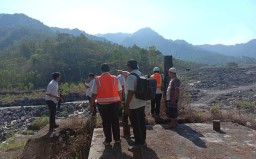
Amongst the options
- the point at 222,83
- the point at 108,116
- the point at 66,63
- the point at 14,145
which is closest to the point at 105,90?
the point at 108,116

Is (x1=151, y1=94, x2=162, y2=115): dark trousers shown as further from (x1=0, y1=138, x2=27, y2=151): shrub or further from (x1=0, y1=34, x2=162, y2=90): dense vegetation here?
(x1=0, y1=34, x2=162, y2=90): dense vegetation

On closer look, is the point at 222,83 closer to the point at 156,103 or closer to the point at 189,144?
the point at 156,103

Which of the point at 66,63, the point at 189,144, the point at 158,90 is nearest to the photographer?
the point at 189,144

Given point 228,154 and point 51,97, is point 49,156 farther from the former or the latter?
point 228,154

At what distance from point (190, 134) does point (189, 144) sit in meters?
0.83

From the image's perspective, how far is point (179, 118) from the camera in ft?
28.8

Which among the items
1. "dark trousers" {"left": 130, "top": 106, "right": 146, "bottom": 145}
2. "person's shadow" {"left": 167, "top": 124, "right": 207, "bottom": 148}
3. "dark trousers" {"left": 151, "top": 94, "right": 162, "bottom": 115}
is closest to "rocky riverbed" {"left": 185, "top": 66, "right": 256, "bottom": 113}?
"dark trousers" {"left": 151, "top": 94, "right": 162, "bottom": 115}

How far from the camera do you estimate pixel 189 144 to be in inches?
252

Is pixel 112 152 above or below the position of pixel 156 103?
below

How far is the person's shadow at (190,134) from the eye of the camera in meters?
6.51

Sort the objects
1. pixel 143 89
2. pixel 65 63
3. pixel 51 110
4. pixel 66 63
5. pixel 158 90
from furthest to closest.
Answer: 1. pixel 66 63
2. pixel 65 63
3. pixel 158 90
4. pixel 51 110
5. pixel 143 89

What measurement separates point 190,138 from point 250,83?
43349 millimetres

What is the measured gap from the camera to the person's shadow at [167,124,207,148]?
21.4 feet

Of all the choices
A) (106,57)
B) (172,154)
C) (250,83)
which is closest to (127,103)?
(172,154)
